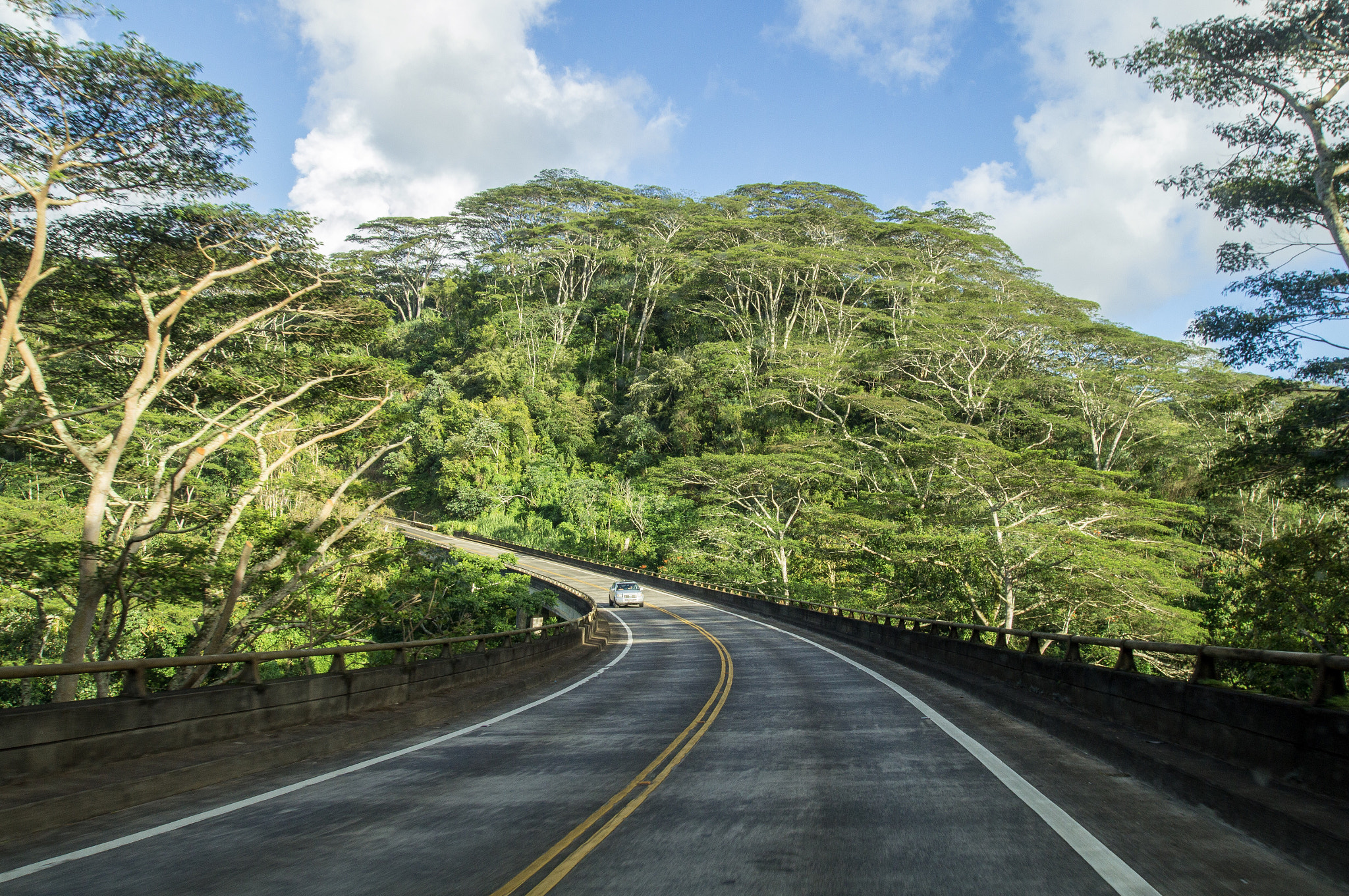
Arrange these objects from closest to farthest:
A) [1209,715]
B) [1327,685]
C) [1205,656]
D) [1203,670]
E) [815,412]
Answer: [1327,685] < [1209,715] < [1205,656] < [1203,670] < [815,412]

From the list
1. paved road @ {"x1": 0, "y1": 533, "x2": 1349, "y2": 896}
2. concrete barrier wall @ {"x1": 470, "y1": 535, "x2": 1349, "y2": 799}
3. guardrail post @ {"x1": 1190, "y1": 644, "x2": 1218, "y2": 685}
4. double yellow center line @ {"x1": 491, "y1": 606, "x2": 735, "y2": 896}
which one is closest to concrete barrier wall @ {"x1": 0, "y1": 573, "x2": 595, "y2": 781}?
paved road @ {"x1": 0, "y1": 533, "x2": 1349, "y2": 896}

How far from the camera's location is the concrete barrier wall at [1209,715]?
17.3 ft

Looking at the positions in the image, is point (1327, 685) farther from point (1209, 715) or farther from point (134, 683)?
point (134, 683)

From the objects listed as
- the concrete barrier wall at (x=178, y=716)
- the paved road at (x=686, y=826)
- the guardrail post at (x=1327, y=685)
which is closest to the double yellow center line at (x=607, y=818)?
the paved road at (x=686, y=826)

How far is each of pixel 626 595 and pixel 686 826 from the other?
3685cm

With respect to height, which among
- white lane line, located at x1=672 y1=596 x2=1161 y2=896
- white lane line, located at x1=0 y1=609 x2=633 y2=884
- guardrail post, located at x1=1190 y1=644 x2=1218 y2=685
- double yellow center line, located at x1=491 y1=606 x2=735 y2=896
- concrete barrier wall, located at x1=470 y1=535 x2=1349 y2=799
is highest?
guardrail post, located at x1=1190 y1=644 x2=1218 y2=685

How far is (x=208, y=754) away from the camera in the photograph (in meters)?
7.25

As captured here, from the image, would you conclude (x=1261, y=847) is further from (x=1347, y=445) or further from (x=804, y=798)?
(x=1347, y=445)

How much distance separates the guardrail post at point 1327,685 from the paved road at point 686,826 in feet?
3.71

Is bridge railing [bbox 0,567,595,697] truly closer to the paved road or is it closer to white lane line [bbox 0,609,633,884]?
the paved road

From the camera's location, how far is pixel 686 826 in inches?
217

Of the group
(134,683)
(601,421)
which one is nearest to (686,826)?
(134,683)

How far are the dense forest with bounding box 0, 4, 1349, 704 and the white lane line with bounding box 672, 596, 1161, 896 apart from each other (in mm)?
9489

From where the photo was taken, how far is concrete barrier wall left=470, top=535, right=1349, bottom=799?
5262mm
